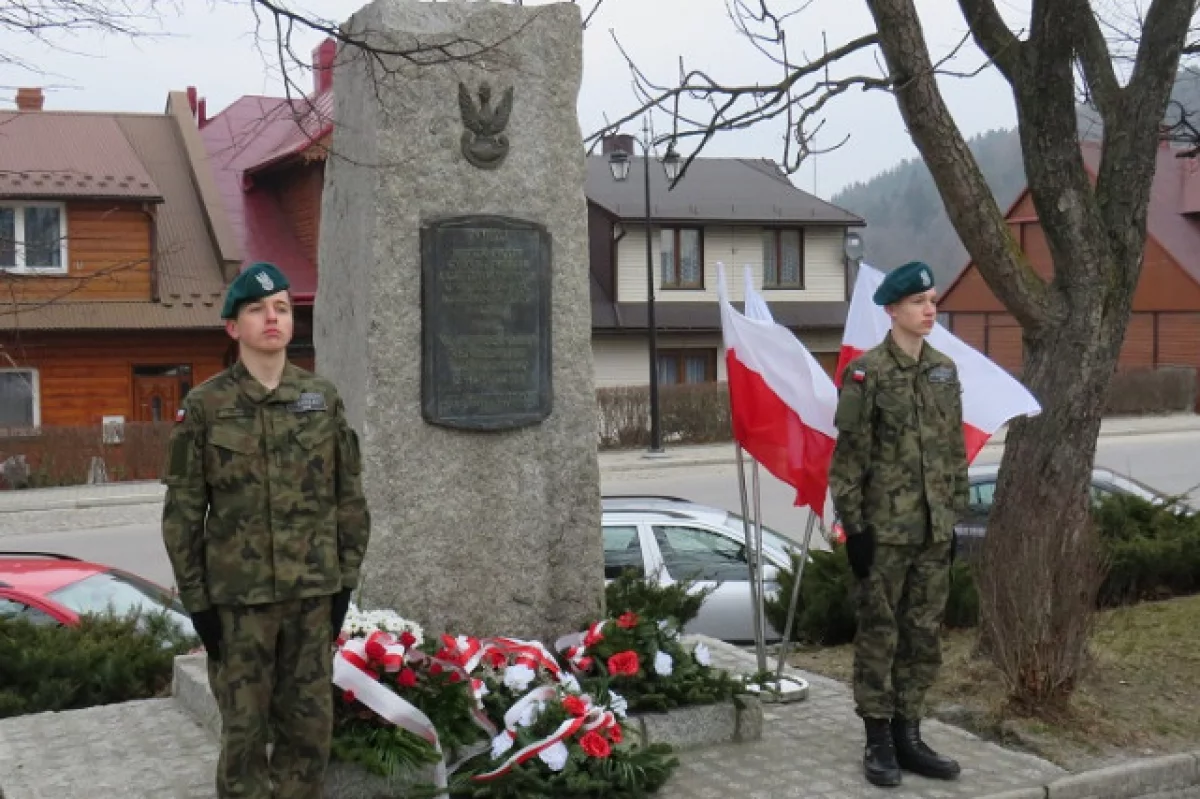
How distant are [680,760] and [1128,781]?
1.92 metres

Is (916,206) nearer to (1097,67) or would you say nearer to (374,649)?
(1097,67)

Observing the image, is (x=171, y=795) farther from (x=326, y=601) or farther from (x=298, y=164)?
(x=298, y=164)

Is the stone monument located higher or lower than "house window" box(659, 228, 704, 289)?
lower

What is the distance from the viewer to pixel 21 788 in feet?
18.9

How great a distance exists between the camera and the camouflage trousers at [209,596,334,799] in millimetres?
4875

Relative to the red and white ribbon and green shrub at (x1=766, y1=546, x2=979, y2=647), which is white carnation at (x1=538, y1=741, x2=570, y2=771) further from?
green shrub at (x1=766, y1=546, x2=979, y2=647)

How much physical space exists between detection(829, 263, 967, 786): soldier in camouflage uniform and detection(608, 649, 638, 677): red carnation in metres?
0.95

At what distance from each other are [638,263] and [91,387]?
13574 mm

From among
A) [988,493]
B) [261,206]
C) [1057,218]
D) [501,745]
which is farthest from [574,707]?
[261,206]

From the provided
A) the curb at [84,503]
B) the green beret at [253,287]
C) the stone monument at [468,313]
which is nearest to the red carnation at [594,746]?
the stone monument at [468,313]

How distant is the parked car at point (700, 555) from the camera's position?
1015cm

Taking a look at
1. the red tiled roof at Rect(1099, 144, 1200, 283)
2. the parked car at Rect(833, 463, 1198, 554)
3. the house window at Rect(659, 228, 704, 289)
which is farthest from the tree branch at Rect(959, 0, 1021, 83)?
the red tiled roof at Rect(1099, 144, 1200, 283)

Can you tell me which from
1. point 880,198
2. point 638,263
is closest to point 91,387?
point 638,263

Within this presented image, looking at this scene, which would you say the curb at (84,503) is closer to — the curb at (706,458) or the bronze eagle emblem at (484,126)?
the curb at (706,458)
